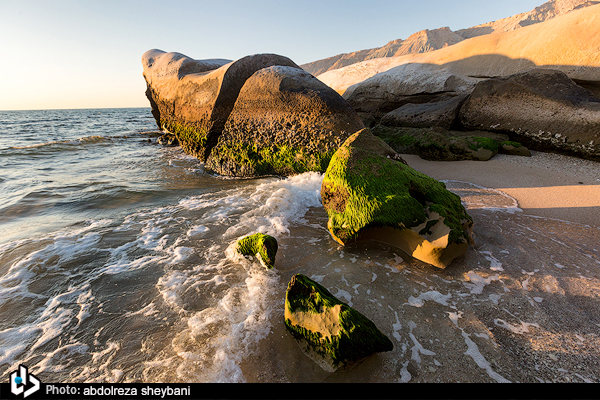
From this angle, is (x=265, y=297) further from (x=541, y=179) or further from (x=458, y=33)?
(x=458, y=33)

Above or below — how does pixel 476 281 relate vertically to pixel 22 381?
below

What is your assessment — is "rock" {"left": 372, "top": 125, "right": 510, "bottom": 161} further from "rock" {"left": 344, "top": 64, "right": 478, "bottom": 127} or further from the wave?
the wave

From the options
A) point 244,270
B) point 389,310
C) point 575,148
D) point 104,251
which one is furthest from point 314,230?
point 575,148

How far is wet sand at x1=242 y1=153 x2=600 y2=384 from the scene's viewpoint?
178 cm

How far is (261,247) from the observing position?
9.73 ft

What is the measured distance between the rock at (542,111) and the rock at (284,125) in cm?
375

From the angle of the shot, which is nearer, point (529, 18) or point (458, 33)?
point (529, 18)

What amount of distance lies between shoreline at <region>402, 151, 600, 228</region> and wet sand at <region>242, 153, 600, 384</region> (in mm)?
41

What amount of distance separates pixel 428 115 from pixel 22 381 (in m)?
9.45

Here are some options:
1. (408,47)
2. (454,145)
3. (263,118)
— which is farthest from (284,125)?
(408,47)

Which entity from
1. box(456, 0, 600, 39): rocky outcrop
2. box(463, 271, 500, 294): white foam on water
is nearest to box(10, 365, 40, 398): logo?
box(463, 271, 500, 294): white foam on water

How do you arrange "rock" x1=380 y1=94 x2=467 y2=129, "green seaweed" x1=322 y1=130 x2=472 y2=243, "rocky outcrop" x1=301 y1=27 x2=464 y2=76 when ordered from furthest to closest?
"rocky outcrop" x1=301 y1=27 x2=464 y2=76
"rock" x1=380 y1=94 x2=467 y2=129
"green seaweed" x1=322 y1=130 x2=472 y2=243

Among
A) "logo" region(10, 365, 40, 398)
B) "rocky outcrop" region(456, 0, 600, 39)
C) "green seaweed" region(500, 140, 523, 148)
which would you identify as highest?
"rocky outcrop" region(456, 0, 600, 39)

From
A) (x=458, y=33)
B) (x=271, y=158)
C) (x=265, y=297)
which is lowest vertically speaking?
(x=265, y=297)
